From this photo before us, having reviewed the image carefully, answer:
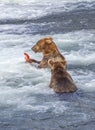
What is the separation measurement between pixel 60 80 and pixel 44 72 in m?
1.51

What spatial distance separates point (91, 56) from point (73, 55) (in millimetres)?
451

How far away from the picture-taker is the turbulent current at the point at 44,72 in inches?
312

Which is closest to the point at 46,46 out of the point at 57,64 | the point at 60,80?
the point at 57,64

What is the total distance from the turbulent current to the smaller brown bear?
0.11 meters

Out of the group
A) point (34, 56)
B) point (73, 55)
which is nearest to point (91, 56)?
point (73, 55)

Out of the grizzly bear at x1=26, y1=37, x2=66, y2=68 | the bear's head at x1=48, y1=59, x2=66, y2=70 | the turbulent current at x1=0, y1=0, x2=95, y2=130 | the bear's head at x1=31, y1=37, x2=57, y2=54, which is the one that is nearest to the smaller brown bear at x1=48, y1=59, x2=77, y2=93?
the bear's head at x1=48, y1=59, x2=66, y2=70

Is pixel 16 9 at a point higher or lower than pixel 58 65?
lower

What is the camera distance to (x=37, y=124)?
7.78 metres

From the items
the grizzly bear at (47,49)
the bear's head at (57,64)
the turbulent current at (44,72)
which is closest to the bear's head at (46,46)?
the grizzly bear at (47,49)

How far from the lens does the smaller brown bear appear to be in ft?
28.3

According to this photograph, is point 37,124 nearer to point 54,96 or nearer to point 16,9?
point 54,96

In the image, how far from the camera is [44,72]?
10.2 meters

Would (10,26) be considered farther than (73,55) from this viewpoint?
Yes

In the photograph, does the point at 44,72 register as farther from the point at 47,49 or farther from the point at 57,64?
the point at 57,64
